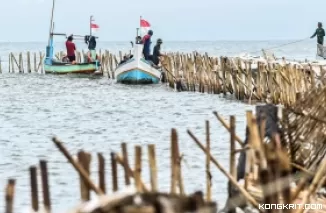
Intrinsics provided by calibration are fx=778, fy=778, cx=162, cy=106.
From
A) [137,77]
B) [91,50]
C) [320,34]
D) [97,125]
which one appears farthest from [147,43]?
[97,125]

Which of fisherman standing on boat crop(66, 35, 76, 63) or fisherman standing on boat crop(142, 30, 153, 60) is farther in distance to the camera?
fisherman standing on boat crop(66, 35, 76, 63)

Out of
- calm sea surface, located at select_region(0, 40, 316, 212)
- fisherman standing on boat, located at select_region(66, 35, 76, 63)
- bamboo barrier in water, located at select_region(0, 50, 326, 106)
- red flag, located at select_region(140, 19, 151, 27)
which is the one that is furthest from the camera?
fisherman standing on boat, located at select_region(66, 35, 76, 63)

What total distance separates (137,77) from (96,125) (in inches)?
448

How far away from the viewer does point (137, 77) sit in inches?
1218

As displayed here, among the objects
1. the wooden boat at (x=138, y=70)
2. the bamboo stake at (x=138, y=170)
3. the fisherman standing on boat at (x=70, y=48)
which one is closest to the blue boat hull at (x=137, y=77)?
the wooden boat at (x=138, y=70)

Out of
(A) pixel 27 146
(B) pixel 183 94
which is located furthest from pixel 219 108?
(A) pixel 27 146

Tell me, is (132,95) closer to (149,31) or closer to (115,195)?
(149,31)

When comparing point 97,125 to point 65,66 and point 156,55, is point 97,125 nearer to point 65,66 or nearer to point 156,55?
point 156,55

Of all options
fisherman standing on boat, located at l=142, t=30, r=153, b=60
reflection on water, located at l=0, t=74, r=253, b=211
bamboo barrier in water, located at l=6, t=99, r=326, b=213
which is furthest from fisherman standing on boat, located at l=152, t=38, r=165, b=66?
bamboo barrier in water, located at l=6, t=99, r=326, b=213

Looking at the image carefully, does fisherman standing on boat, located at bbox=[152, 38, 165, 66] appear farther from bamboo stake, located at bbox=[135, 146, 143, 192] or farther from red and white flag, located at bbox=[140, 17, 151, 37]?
bamboo stake, located at bbox=[135, 146, 143, 192]

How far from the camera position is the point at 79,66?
35.6 meters

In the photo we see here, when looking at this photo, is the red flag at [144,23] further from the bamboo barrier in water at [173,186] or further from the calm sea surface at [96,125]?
the bamboo barrier in water at [173,186]

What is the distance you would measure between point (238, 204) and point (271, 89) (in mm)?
11994

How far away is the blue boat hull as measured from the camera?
100 ft
